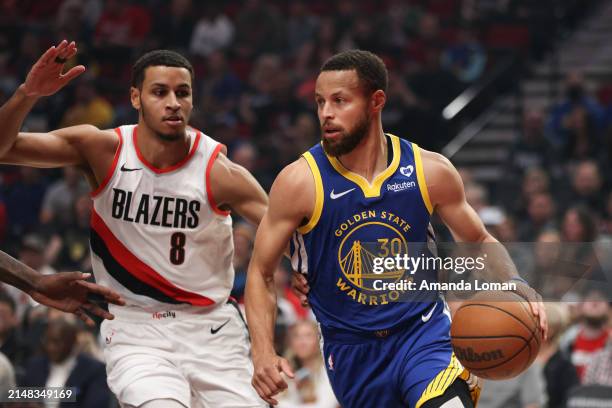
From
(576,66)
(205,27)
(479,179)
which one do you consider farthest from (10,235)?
(576,66)

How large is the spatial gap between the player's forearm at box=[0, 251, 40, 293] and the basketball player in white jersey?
434mm

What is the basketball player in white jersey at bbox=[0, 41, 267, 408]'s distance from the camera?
5594mm

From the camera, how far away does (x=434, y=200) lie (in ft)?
16.9

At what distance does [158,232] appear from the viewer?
5.66 meters

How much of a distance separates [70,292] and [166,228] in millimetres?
594

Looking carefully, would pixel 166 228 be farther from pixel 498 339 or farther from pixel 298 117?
pixel 298 117

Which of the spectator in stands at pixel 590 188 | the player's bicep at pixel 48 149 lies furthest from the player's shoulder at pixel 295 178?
the spectator in stands at pixel 590 188

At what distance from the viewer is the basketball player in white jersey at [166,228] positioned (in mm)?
5594

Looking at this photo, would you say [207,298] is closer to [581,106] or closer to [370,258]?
[370,258]

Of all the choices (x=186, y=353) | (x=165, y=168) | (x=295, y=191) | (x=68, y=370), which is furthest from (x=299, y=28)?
(x=295, y=191)

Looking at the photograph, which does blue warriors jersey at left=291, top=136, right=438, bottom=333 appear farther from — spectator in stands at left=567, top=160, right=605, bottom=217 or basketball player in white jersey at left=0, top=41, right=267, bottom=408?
spectator in stands at left=567, top=160, right=605, bottom=217

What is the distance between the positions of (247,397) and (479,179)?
9025 mm

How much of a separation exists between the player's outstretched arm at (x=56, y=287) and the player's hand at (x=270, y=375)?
3.38ft

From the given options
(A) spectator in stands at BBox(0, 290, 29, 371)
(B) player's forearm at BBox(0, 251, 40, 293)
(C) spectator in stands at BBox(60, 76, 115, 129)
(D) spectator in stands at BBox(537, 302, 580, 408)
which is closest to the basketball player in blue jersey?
(B) player's forearm at BBox(0, 251, 40, 293)
